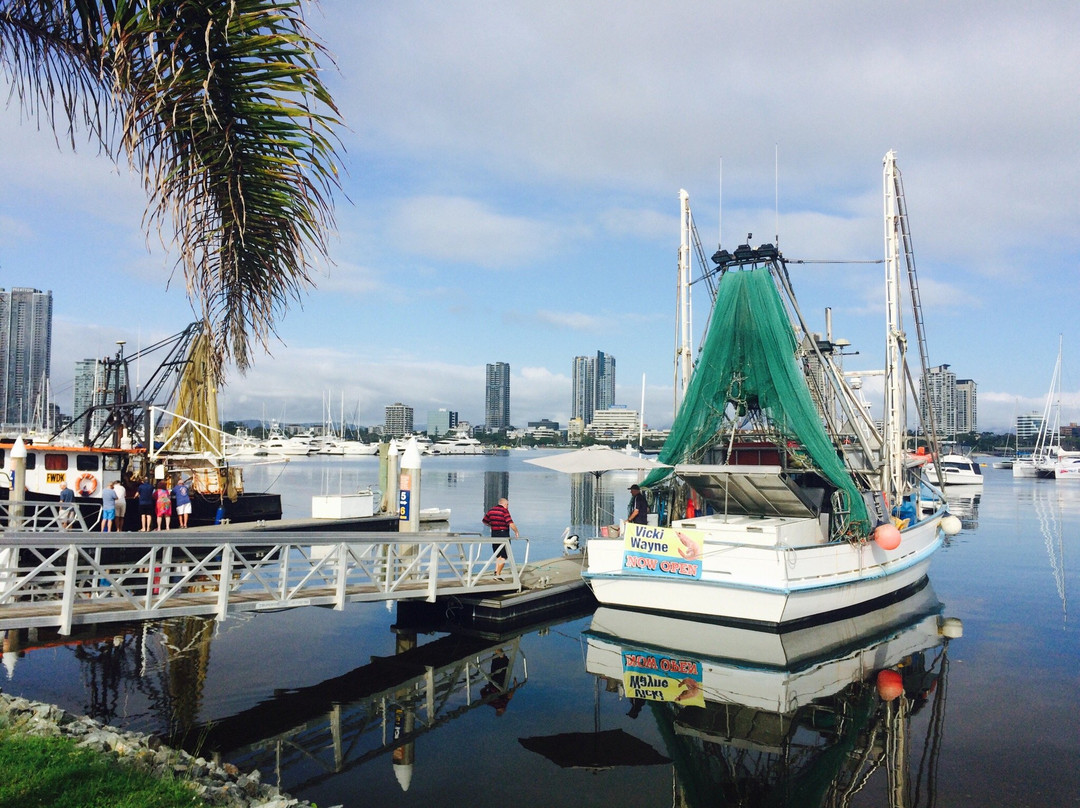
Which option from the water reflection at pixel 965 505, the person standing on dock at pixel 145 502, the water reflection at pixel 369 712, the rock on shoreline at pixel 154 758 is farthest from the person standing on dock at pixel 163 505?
the water reflection at pixel 965 505

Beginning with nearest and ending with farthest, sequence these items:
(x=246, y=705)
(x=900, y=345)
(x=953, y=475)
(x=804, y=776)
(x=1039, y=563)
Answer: (x=804, y=776) < (x=246, y=705) < (x=900, y=345) < (x=1039, y=563) < (x=953, y=475)

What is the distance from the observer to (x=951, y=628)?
1816 centimetres

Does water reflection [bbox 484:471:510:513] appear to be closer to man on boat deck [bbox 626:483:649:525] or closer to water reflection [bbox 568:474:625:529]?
water reflection [bbox 568:474:625:529]

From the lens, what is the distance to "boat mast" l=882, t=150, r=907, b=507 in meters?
21.0

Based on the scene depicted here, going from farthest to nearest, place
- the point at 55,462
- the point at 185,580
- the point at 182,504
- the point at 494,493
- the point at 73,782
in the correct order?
the point at 494,493 < the point at 55,462 < the point at 182,504 < the point at 185,580 < the point at 73,782

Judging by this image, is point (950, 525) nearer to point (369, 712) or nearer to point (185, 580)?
point (369, 712)

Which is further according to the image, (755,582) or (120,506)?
(120,506)

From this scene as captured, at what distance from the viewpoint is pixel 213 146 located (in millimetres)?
4906

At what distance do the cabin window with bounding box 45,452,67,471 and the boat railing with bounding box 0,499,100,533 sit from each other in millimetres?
1919

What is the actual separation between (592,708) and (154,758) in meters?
6.97

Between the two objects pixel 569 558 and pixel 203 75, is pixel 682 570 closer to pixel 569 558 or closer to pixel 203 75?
pixel 569 558

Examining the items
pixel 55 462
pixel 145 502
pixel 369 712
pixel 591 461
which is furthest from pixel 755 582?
pixel 55 462

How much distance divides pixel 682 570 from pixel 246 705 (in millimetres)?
8967

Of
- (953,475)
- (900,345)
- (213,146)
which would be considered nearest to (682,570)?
(900,345)
